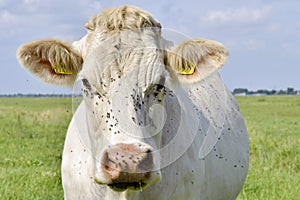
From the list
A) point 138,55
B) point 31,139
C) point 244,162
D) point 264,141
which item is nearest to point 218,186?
point 244,162

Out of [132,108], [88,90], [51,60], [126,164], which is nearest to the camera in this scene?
[126,164]

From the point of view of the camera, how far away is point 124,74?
3.34m

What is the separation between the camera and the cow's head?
3109 millimetres

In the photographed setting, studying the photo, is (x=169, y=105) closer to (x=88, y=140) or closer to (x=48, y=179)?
(x=88, y=140)

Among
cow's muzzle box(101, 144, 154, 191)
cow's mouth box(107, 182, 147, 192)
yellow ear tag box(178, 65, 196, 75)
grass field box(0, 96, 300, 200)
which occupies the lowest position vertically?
grass field box(0, 96, 300, 200)

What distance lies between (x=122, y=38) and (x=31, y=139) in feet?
34.5

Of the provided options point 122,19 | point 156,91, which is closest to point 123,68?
point 156,91

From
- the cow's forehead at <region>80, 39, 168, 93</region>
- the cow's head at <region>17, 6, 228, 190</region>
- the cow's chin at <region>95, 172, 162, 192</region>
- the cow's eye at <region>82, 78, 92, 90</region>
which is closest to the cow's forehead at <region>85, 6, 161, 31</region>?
the cow's head at <region>17, 6, 228, 190</region>

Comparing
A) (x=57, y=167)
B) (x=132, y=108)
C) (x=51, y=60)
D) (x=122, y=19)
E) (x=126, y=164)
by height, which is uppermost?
(x=122, y=19)

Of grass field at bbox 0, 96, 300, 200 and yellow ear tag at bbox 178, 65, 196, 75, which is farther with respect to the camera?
grass field at bbox 0, 96, 300, 200

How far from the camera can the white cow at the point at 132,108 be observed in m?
3.17

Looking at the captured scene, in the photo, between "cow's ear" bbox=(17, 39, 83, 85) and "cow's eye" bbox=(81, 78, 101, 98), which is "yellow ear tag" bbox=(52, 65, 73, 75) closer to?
"cow's ear" bbox=(17, 39, 83, 85)

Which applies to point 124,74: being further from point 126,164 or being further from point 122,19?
point 126,164

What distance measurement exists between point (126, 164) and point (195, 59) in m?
1.09
